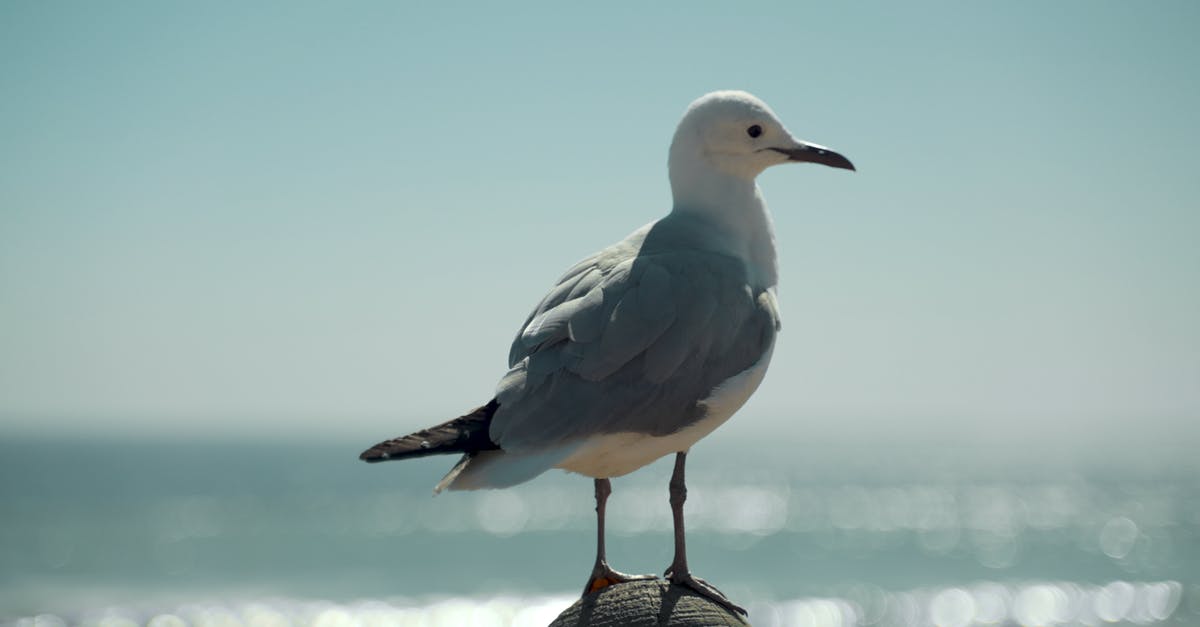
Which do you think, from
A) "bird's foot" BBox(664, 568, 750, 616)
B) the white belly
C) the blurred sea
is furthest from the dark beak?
the blurred sea

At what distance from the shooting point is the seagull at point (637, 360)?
486 centimetres

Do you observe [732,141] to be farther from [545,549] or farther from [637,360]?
[545,549]

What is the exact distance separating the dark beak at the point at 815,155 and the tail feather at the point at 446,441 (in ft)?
7.49

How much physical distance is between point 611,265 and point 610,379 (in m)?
0.74

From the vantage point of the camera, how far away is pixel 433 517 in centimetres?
5531

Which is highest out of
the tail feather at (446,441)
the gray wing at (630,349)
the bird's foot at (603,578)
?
the gray wing at (630,349)

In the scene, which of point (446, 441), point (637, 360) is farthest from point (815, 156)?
point (446, 441)

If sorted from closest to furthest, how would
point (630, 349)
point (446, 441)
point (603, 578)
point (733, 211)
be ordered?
1. point (446, 441)
2. point (630, 349)
3. point (603, 578)
4. point (733, 211)

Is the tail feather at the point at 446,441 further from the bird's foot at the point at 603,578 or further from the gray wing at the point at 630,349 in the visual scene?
the bird's foot at the point at 603,578

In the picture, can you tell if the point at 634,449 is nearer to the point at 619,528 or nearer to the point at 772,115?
the point at 772,115

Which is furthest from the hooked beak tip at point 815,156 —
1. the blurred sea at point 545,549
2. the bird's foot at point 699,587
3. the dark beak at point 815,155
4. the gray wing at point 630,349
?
the blurred sea at point 545,549

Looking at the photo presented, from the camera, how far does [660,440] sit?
529cm

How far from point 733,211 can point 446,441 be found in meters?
2.26

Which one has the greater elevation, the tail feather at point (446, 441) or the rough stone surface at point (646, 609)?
the tail feather at point (446, 441)
